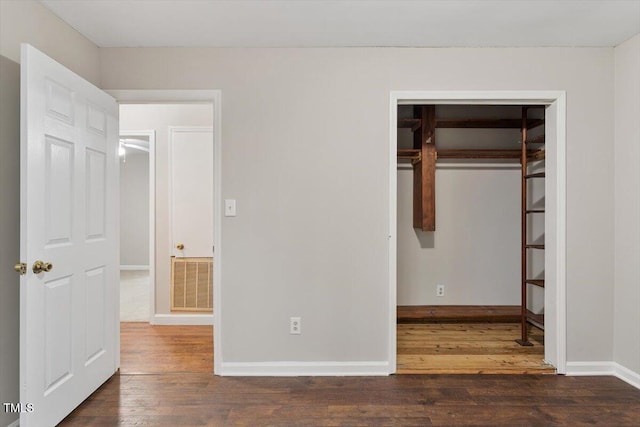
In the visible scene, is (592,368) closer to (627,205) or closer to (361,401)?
(627,205)

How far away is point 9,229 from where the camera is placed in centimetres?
210

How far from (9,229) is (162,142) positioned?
7.41ft

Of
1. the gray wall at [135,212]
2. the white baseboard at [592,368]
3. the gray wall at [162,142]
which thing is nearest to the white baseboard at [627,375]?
the white baseboard at [592,368]

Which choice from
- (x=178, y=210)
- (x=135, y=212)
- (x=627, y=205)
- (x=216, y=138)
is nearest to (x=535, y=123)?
(x=627, y=205)

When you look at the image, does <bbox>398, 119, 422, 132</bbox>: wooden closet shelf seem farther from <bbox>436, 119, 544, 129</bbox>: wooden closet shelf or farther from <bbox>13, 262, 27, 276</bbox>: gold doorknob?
<bbox>13, 262, 27, 276</bbox>: gold doorknob

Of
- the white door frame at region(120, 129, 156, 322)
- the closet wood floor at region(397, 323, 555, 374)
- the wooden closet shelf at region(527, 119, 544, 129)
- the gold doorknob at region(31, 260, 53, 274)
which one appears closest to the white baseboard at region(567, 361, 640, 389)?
the closet wood floor at region(397, 323, 555, 374)

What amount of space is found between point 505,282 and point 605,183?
69.2 inches

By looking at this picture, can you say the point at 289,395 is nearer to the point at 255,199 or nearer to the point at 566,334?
the point at 255,199

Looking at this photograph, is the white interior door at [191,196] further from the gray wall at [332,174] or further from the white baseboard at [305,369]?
the white baseboard at [305,369]

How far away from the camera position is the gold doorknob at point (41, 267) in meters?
1.97

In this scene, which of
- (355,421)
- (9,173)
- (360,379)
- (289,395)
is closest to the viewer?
(9,173)

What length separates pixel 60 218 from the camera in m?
2.21

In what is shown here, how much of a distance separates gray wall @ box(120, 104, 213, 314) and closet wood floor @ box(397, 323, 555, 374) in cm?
254

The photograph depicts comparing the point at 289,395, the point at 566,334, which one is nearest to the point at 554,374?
the point at 566,334
